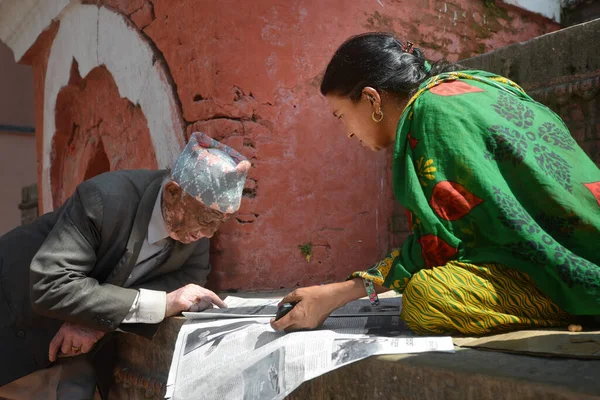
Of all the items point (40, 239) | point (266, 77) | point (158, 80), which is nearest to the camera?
point (40, 239)

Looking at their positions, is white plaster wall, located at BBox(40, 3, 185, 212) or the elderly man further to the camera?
white plaster wall, located at BBox(40, 3, 185, 212)

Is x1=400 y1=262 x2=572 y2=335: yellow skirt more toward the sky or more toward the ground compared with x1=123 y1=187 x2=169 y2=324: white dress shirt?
more toward the sky

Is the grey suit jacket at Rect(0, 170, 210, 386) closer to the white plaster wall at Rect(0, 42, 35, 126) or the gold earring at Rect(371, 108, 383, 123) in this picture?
the gold earring at Rect(371, 108, 383, 123)

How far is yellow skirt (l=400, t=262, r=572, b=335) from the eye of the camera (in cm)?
135

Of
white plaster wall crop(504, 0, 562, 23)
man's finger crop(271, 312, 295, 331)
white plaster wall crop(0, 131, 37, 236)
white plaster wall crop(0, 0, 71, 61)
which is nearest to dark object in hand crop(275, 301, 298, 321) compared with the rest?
man's finger crop(271, 312, 295, 331)

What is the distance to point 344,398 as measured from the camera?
1427mm

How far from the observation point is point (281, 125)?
9.45 ft

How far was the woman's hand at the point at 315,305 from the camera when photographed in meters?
1.62

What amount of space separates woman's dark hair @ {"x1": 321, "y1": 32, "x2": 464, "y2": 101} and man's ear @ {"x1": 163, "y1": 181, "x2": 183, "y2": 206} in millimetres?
813

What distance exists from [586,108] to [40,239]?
251cm

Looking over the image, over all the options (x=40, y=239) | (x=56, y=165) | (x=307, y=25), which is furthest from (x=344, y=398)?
(x=56, y=165)

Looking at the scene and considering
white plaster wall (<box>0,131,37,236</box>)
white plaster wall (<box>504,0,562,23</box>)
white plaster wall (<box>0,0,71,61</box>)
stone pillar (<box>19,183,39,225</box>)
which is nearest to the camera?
white plaster wall (<box>504,0,562,23</box>)

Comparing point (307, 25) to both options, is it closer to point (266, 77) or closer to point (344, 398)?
point (266, 77)

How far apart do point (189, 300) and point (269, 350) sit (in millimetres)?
733
